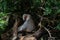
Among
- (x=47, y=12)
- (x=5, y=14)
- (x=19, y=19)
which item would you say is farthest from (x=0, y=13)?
(x=47, y=12)

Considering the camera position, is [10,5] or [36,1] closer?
[36,1]

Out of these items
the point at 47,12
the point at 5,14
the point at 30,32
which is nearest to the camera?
the point at 47,12

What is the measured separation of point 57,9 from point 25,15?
Answer: 33cm

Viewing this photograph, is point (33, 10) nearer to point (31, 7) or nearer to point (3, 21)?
point (31, 7)

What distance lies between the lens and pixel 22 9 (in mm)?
2008

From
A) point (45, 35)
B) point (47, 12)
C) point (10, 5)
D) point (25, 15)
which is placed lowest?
point (45, 35)

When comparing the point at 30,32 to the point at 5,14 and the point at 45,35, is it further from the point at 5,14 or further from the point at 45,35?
the point at 5,14

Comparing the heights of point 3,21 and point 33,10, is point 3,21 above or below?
below

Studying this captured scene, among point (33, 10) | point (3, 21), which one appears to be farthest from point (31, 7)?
point (3, 21)

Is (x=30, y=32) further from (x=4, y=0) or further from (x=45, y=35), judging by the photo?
(x=4, y=0)

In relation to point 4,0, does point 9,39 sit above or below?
below

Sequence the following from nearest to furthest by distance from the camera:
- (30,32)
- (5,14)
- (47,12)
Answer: (47,12) < (30,32) < (5,14)

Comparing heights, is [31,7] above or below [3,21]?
above

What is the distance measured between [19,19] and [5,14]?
15 centimetres
